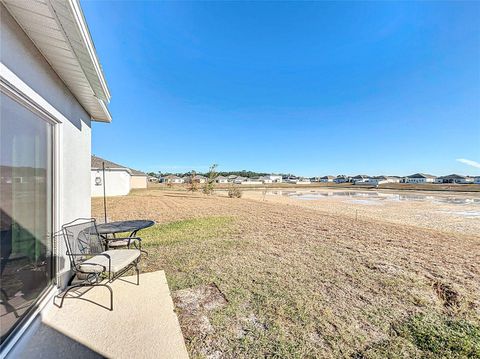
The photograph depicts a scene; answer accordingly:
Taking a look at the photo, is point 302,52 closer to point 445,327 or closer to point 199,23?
point 199,23

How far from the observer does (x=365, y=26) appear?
1077 centimetres

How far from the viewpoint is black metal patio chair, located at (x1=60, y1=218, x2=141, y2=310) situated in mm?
2697

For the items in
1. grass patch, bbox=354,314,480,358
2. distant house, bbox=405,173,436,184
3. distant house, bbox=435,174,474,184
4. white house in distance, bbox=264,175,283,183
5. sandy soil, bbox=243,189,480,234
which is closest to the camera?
grass patch, bbox=354,314,480,358

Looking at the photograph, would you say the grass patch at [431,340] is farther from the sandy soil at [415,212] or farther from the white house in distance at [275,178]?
the white house in distance at [275,178]

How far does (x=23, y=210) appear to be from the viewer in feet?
7.33

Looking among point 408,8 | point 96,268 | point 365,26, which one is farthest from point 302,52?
point 96,268

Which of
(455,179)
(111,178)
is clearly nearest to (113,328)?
(111,178)

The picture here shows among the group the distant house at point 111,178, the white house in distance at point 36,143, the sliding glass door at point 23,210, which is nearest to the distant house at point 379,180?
the distant house at point 111,178

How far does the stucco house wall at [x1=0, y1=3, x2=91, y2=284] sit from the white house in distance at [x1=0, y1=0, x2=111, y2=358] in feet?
0.03

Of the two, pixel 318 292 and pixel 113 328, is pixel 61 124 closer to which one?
pixel 113 328

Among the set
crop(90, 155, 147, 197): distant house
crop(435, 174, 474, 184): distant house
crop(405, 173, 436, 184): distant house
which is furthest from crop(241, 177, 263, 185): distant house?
crop(435, 174, 474, 184): distant house

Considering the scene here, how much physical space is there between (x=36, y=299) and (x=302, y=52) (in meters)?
17.8

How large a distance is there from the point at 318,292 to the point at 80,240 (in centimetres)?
365

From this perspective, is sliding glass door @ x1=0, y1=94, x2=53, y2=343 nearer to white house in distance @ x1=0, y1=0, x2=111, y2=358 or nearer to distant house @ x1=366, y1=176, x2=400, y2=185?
white house in distance @ x1=0, y1=0, x2=111, y2=358
